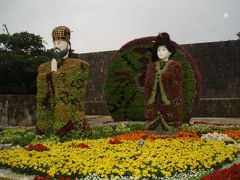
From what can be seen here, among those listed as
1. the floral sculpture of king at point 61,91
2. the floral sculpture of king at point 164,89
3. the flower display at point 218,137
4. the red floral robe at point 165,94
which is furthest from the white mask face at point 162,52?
the flower display at point 218,137

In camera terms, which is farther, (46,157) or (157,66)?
(157,66)

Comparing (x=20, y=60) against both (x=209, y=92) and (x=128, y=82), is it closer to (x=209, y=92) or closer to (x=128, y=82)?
(x=128, y=82)

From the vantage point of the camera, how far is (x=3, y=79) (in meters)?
20.2

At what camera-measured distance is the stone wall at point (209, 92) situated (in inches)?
732

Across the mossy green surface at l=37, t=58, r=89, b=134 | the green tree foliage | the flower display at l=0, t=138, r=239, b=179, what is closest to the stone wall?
the green tree foliage

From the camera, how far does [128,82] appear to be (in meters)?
15.5

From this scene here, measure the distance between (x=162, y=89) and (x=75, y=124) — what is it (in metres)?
2.73

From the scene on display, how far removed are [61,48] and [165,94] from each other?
10.9ft

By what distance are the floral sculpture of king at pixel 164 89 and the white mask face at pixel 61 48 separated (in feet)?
8.55

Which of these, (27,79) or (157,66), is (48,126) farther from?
(27,79)

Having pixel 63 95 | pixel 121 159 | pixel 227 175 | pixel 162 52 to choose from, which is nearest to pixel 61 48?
pixel 63 95

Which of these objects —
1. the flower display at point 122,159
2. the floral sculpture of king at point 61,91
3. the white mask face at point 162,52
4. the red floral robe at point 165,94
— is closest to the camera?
the flower display at point 122,159

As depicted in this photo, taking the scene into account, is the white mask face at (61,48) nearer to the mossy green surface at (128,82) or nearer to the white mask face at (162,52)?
the white mask face at (162,52)

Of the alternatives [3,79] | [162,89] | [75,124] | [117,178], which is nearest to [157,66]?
[162,89]
